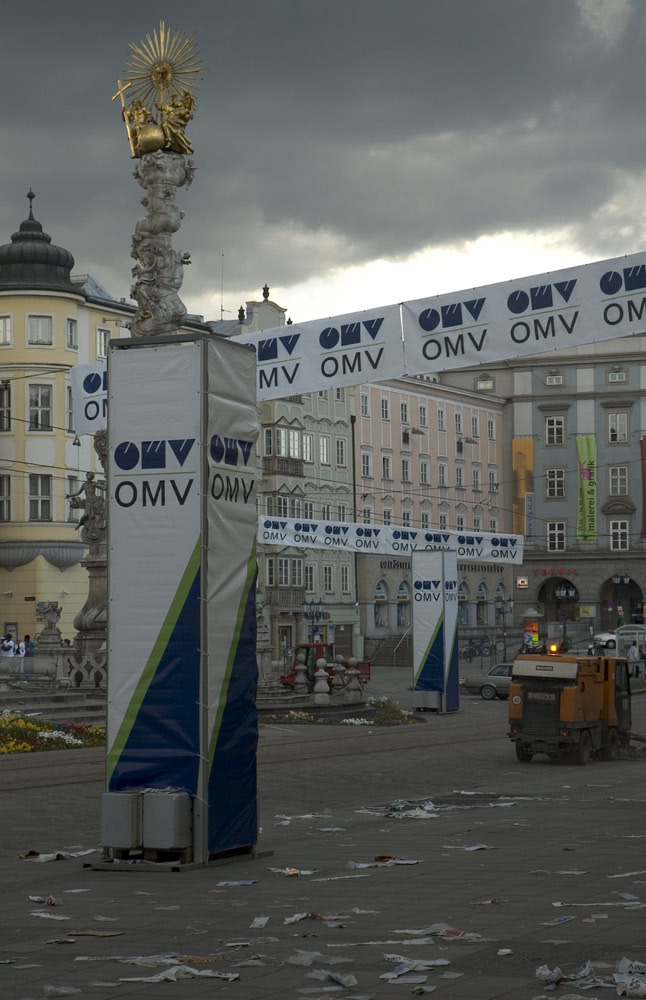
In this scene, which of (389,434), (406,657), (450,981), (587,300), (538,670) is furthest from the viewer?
(389,434)

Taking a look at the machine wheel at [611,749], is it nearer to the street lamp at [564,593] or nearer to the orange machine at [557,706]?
the orange machine at [557,706]

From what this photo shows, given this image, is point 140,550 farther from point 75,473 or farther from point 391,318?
point 75,473

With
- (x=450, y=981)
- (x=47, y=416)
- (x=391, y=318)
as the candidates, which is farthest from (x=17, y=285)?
(x=450, y=981)

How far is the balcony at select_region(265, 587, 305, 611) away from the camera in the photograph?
79.1 m

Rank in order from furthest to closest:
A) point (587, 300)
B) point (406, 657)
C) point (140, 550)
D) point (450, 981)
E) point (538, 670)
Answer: point (406, 657) → point (538, 670) → point (587, 300) → point (140, 550) → point (450, 981)

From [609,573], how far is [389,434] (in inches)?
755

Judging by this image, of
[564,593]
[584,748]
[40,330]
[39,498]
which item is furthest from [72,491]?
[564,593]

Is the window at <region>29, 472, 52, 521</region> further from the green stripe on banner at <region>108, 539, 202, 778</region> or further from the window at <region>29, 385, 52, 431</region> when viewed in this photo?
the green stripe on banner at <region>108, 539, 202, 778</region>

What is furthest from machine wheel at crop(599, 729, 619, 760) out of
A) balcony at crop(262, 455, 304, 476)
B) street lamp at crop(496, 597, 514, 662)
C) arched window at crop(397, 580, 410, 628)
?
street lamp at crop(496, 597, 514, 662)

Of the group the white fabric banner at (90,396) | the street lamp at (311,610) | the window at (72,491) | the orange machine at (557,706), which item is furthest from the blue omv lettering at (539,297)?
the street lamp at (311,610)

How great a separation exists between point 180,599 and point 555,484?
91289mm

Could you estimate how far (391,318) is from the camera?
1970 centimetres

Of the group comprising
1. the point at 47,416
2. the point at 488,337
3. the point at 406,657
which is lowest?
the point at 406,657

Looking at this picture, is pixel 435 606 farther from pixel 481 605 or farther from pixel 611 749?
pixel 481 605
